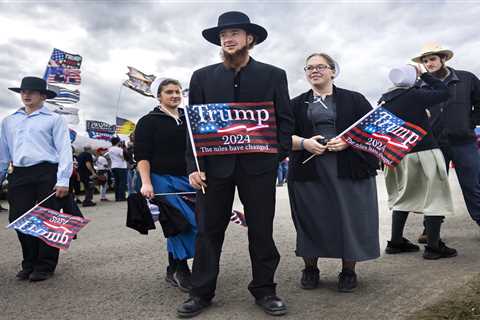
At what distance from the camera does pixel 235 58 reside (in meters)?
3.18

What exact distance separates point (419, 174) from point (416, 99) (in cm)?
104

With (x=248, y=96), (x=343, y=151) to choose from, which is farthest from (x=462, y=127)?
(x=248, y=96)

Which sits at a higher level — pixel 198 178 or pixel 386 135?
pixel 386 135

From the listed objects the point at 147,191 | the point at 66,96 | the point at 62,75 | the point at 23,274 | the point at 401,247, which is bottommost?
the point at 23,274

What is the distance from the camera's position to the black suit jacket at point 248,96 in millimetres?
3125

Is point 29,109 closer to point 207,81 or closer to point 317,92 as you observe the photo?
point 207,81

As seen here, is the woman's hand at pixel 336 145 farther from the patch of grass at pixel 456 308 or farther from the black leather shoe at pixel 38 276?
the black leather shoe at pixel 38 276

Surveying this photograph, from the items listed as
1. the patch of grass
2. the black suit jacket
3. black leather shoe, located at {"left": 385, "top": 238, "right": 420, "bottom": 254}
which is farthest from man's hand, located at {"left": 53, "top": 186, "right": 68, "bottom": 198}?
black leather shoe, located at {"left": 385, "top": 238, "right": 420, "bottom": 254}

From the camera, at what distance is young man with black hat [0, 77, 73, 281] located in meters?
4.38

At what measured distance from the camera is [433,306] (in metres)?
2.92

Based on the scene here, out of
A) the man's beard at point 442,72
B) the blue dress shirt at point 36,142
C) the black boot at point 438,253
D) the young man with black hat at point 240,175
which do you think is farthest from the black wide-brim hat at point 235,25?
the black boot at point 438,253

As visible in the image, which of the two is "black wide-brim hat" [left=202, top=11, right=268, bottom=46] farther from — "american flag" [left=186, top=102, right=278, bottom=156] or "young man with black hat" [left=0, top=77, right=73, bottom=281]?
"young man with black hat" [left=0, top=77, right=73, bottom=281]

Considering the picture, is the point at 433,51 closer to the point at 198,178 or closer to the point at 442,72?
the point at 442,72

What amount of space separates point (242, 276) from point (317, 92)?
181 cm
